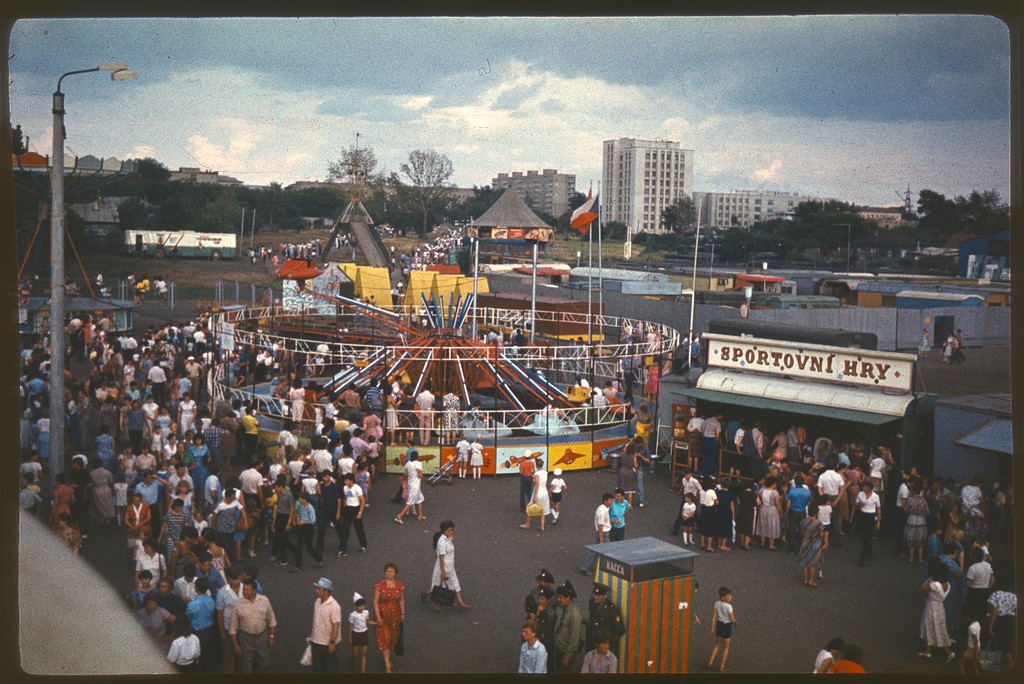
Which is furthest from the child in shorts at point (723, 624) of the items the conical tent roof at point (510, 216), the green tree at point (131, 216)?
the green tree at point (131, 216)

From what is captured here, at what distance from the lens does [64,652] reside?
920cm

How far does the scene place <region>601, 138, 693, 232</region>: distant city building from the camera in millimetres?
105500

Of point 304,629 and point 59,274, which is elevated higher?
point 59,274

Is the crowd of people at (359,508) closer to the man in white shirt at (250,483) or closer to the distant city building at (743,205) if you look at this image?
the man in white shirt at (250,483)

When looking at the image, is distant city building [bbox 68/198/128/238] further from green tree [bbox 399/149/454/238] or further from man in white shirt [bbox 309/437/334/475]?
man in white shirt [bbox 309/437/334/475]

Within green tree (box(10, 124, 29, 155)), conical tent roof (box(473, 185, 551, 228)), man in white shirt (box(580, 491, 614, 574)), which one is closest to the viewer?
man in white shirt (box(580, 491, 614, 574))

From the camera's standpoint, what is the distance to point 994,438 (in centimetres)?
1251

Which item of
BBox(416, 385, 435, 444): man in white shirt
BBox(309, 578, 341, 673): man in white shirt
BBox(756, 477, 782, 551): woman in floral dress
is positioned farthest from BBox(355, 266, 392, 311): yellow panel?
BBox(309, 578, 341, 673): man in white shirt

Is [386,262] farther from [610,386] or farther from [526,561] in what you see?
[526,561]

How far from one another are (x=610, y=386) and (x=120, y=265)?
36918 millimetres

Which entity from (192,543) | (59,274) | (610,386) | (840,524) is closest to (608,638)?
(192,543)

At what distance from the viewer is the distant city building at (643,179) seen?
106m

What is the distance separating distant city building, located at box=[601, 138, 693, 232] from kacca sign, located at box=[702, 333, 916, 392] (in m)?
87.6

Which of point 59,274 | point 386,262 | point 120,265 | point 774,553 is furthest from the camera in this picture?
point 386,262
